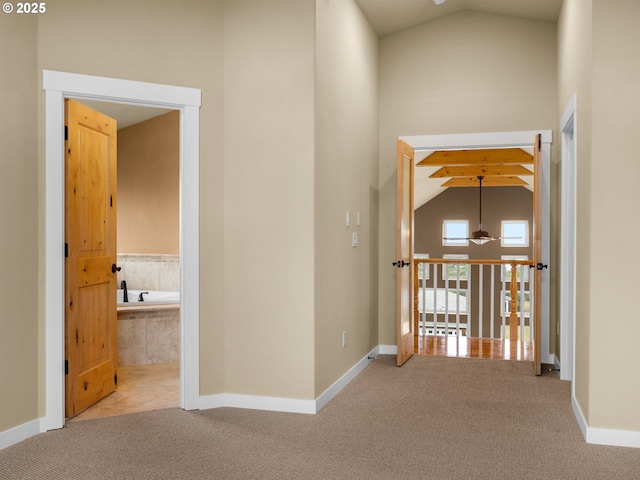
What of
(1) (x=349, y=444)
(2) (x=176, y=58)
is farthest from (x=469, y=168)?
(1) (x=349, y=444)

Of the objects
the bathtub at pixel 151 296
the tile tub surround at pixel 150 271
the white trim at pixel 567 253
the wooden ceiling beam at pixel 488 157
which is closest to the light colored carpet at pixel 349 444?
the white trim at pixel 567 253

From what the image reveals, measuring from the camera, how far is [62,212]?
371 cm

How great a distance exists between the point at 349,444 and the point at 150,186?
14.6ft

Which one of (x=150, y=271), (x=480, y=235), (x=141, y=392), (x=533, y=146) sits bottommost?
(x=141, y=392)

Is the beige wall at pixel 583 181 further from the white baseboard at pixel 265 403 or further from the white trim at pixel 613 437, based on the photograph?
the white baseboard at pixel 265 403

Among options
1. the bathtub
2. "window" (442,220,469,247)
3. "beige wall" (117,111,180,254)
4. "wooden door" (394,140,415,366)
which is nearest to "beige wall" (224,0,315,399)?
"wooden door" (394,140,415,366)

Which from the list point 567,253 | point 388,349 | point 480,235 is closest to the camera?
point 567,253

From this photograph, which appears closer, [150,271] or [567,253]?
[567,253]

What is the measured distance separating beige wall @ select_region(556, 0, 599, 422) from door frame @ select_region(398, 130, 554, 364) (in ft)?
4.18

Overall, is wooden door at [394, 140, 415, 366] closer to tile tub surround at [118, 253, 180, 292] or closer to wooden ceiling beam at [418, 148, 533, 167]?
wooden ceiling beam at [418, 148, 533, 167]

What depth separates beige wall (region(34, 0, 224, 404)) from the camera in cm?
370

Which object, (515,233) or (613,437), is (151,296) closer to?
(613,437)

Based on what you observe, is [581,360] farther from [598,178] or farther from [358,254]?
[358,254]

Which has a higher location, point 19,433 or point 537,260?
point 537,260
